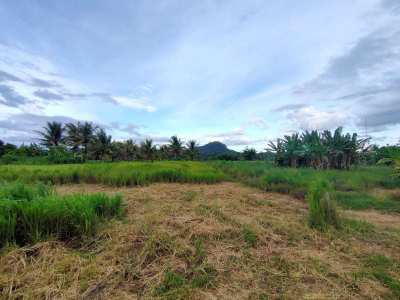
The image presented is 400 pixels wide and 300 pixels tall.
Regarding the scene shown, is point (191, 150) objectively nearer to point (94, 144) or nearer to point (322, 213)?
point (94, 144)

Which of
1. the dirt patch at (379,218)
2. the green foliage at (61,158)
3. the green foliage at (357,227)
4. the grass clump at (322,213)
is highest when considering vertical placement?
the green foliage at (61,158)

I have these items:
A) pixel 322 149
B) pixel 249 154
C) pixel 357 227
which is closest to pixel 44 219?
pixel 357 227

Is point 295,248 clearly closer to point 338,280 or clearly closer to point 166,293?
point 338,280

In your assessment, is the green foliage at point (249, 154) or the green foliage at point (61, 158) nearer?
the green foliage at point (61, 158)

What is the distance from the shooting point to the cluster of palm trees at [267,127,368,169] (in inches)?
574

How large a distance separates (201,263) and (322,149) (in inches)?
637

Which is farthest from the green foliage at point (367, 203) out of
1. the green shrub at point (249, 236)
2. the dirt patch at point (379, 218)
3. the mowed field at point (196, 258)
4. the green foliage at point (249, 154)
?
the green foliage at point (249, 154)

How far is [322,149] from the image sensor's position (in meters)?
15.1

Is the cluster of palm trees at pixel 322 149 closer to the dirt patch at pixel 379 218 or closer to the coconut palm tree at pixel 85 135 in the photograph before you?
the dirt patch at pixel 379 218

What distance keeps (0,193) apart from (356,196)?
25.4 feet

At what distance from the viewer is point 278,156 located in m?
20.1

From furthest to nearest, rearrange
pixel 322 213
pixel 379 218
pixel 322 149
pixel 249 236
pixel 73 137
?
pixel 73 137
pixel 322 149
pixel 379 218
pixel 322 213
pixel 249 236

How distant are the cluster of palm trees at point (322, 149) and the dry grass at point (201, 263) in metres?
14.0

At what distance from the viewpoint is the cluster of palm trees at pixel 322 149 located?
14.6 metres
